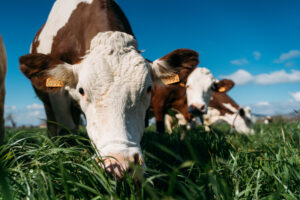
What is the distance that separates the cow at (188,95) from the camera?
715cm

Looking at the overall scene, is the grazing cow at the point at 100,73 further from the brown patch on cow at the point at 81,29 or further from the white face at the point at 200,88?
the white face at the point at 200,88

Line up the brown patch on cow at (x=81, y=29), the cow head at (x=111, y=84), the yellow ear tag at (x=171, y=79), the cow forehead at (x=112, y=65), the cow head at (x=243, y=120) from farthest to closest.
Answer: the cow head at (x=243, y=120) → the yellow ear tag at (x=171, y=79) → the brown patch on cow at (x=81, y=29) → the cow forehead at (x=112, y=65) → the cow head at (x=111, y=84)

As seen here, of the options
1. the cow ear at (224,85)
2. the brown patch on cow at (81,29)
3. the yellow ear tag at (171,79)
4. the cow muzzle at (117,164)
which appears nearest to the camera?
the cow muzzle at (117,164)

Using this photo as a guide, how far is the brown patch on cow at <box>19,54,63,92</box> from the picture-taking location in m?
3.00

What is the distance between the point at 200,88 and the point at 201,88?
47 mm

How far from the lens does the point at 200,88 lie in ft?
25.5

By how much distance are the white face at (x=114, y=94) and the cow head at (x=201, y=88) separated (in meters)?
4.40

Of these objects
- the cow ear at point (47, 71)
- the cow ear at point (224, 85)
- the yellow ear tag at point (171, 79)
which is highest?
the cow ear at point (224, 85)

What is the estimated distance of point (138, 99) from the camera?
2650 mm

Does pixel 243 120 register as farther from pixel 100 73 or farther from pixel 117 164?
pixel 117 164

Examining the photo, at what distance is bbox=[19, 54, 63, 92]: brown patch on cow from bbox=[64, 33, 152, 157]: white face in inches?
13.3

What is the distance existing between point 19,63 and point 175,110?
232 inches

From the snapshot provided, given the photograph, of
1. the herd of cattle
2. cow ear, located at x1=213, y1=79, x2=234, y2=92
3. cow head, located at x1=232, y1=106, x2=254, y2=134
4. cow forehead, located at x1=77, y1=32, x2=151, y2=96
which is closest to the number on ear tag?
cow ear, located at x1=213, y1=79, x2=234, y2=92

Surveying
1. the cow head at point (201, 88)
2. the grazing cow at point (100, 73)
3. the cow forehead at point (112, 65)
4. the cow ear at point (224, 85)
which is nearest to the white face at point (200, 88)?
the cow head at point (201, 88)
